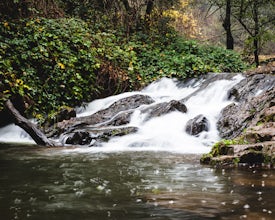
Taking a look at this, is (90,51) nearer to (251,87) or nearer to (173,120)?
(173,120)

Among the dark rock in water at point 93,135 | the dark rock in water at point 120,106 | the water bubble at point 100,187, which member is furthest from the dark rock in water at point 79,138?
the water bubble at point 100,187

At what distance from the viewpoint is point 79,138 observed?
908cm

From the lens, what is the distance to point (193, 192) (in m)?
4.27

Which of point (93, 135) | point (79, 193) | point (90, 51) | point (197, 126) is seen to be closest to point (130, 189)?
point (79, 193)

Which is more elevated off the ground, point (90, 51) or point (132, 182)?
point (90, 51)

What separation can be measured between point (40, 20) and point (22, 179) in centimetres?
966

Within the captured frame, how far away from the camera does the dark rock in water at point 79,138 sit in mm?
8992

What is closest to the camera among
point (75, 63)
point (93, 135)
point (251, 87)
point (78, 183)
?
point (78, 183)

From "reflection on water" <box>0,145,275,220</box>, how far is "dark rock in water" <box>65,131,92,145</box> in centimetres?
216

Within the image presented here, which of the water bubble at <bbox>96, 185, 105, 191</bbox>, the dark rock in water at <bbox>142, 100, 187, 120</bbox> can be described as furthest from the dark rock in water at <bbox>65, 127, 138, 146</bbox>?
the water bubble at <bbox>96, 185, 105, 191</bbox>

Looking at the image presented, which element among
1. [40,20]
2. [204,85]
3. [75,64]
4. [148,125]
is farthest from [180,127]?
[40,20]

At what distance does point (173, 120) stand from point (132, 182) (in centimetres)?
528

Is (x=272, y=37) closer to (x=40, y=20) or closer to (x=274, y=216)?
(x=40, y=20)

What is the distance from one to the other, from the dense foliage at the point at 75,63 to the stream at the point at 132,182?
9.53 ft
